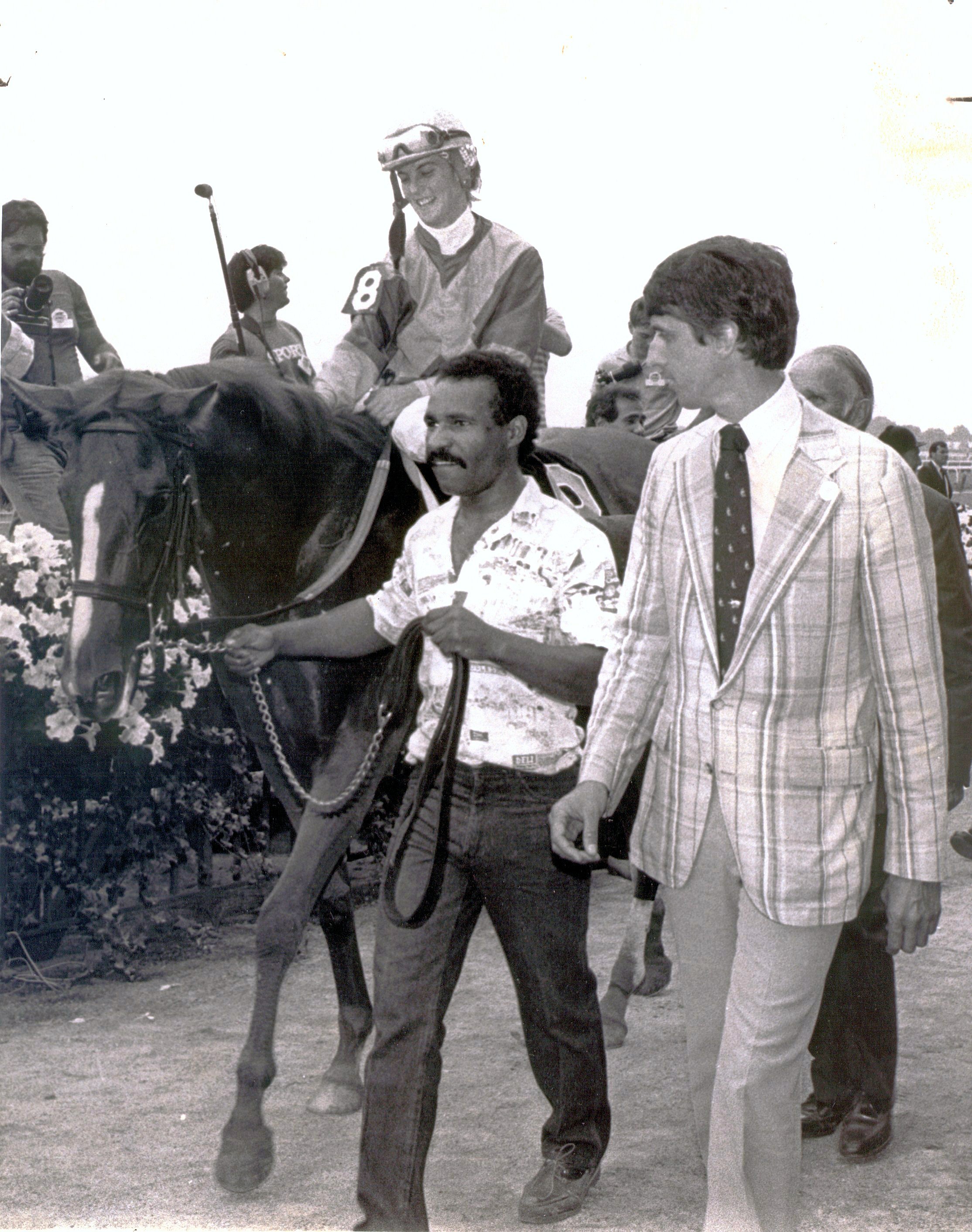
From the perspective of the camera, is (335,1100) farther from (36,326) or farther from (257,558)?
(36,326)

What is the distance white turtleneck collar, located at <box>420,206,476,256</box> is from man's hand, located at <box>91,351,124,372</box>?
87cm

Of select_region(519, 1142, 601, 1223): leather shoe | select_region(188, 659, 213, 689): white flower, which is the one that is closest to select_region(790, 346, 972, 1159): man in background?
select_region(519, 1142, 601, 1223): leather shoe

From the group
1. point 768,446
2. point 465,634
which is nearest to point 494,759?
point 465,634

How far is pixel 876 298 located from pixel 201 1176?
9.34ft

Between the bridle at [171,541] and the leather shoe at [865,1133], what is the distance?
2192 millimetres

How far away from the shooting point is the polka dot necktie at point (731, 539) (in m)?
2.79

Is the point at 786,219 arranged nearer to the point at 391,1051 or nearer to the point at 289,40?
the point at 289,40

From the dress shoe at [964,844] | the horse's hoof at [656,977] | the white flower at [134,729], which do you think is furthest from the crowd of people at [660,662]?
the dress shoe at [964,844]

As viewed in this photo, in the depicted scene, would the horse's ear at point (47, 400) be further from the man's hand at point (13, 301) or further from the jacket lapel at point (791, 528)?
the jacket lapel at point (791, 528)

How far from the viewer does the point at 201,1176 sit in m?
3.61

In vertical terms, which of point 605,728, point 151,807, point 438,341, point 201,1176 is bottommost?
point 201,1176

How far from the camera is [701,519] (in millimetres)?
2861

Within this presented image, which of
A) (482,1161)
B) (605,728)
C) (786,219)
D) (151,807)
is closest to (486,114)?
(786,219)

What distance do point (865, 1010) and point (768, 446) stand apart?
1784 mm
